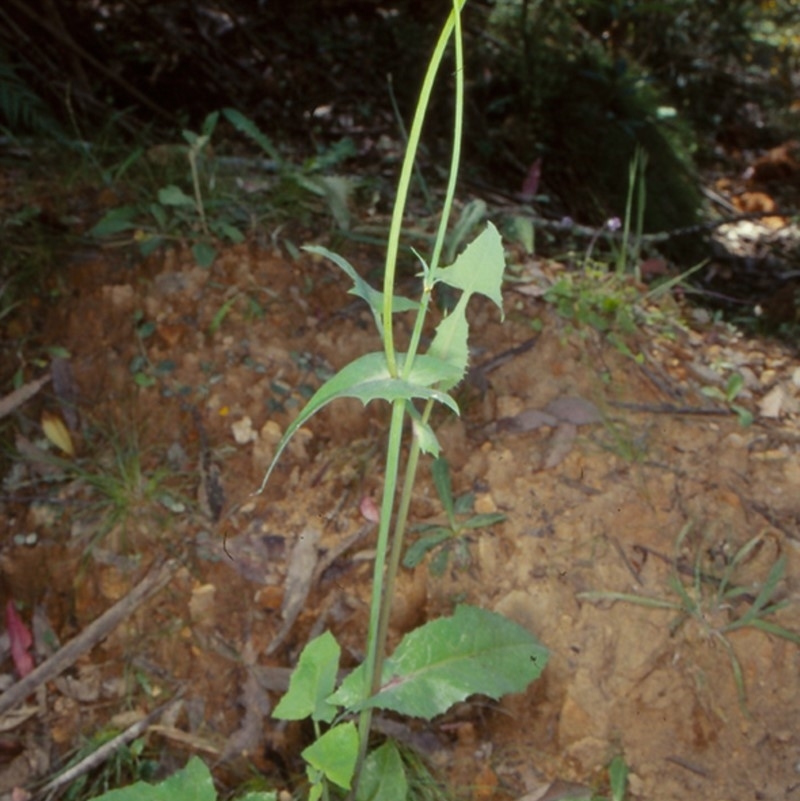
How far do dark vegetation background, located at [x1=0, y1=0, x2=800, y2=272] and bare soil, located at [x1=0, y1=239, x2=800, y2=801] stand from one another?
3.26ft

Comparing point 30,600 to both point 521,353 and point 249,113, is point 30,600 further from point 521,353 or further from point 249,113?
point 249,113

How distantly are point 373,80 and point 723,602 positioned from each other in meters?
2.71

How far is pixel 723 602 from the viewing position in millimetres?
1834

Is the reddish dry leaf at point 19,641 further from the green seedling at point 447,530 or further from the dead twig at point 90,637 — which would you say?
the green seedling at point 447,530

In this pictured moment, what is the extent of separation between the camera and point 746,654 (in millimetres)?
1788

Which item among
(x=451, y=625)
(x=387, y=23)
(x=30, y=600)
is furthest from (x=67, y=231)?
(x=387, y=23)

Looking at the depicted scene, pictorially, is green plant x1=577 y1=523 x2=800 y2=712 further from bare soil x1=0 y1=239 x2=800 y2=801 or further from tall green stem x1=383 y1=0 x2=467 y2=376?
tall green stem x1=383 y1=0 x2=467 y2=376

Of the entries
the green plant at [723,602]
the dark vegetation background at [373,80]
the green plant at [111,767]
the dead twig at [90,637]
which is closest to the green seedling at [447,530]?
the green plant at [723,602]

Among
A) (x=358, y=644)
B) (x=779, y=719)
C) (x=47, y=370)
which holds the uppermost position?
(x=47, y=370)

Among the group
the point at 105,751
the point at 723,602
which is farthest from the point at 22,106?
the point at 723,602

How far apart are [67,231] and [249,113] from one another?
1.29 metres

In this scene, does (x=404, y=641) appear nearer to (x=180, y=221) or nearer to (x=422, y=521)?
(x=422, y=521)

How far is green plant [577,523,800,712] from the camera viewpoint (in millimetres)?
1779

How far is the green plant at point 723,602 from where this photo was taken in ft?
5.84
